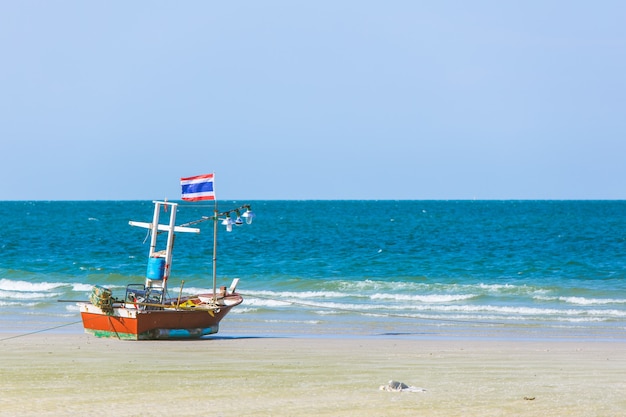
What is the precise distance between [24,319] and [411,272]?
21.5 meters

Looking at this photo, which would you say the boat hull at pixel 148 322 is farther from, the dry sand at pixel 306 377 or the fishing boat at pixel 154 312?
the dry sand at pixel 306 377

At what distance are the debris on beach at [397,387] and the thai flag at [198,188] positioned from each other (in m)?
9.67

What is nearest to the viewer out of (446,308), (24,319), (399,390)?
(399,390)

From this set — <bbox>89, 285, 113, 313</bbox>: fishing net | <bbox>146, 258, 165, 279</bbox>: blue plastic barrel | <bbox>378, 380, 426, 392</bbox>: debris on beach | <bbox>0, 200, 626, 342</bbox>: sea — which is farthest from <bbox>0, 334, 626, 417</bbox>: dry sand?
<bbox>0, 200, 626, 342</bbox>: sea

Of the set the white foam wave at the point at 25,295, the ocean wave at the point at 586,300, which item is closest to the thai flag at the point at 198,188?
the white foam wave at the point at 25,295

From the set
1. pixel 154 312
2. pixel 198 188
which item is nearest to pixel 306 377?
pixel 154 312

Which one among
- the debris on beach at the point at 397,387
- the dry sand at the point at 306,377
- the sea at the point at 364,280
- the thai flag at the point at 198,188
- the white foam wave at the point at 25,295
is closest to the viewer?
the dry sand at the point at 306,377

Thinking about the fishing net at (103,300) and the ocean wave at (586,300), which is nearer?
the fishing net at (103,300)

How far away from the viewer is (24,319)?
95.0 ft

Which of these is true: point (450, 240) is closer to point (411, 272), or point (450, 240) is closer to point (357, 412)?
point (411, 272)

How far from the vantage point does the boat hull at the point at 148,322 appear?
23984 mm

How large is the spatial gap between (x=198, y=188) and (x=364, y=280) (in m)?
18.4

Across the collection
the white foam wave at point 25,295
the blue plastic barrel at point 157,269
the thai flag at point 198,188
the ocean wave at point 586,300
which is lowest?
the white foam wave at point 25,295

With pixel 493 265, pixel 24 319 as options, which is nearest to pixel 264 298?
pixel 24 319
